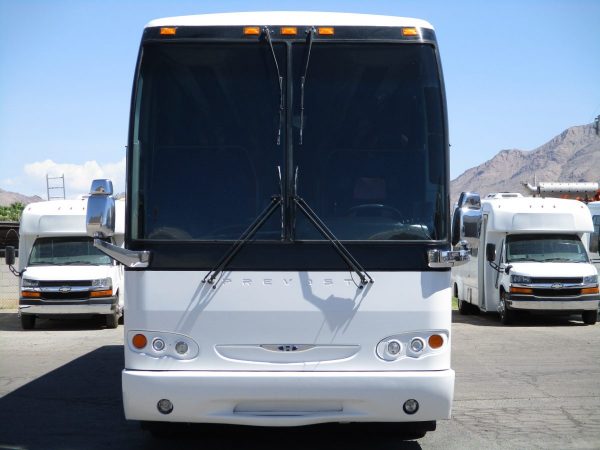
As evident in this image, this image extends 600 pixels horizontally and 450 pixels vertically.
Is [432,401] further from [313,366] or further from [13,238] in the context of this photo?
[13,238]

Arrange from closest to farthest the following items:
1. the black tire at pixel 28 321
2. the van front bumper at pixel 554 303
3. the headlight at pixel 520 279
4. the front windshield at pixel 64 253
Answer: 1. the black tire at pixel 28 321
2. the front windshield at pixel 64 253
3. the van front bumper at pixel 554 303
4. the headlight at pixel 520 279

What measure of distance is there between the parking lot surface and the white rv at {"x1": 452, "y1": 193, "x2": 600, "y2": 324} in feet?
8.87

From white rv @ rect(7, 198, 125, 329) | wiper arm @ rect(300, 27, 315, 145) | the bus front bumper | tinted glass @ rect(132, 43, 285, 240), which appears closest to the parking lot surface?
the bus front bumper

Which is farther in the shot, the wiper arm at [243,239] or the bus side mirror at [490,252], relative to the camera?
the bus side mirror at [490,252]

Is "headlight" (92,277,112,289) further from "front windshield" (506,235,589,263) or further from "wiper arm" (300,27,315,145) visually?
"wiper arm" (300,27,315,145)

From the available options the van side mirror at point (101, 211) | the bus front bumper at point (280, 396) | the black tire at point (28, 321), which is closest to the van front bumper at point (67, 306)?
the black tire at point (28, 321)

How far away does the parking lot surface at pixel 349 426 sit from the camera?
29.6 ft

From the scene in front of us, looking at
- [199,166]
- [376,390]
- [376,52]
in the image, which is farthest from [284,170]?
[376,390]

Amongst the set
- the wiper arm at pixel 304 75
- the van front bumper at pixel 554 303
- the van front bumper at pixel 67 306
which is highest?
the wiper arm at pixel 304 75

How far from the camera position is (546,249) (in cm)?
2292

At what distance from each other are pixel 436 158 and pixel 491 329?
13983 millimetres

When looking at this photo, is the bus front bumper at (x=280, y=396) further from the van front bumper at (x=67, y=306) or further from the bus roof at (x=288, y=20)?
the van front bumper at (x=67, y=306)

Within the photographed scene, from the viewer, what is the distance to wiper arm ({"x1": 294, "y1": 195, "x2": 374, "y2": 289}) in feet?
24.9

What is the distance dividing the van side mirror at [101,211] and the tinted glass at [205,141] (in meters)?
0.19
